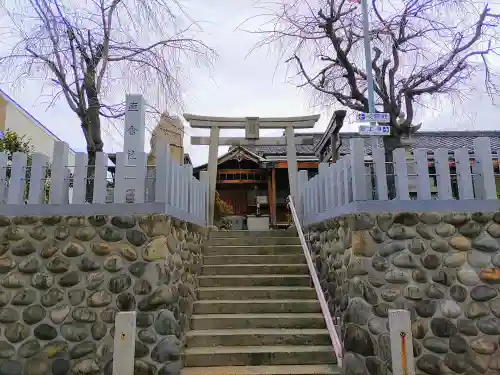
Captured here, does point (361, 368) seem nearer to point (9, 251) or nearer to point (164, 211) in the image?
point (164, 211)

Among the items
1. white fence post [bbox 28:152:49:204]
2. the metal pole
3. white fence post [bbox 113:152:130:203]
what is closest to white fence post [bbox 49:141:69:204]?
white fence post [bbox 28:152:49:204]

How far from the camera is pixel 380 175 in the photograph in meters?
4.48

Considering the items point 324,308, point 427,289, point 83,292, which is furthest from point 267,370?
point 83,292

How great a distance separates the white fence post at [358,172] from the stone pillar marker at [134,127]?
2703mm

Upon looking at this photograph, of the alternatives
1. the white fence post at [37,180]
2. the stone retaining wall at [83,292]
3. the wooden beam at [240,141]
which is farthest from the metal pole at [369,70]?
→ the white fence post at [37,180]

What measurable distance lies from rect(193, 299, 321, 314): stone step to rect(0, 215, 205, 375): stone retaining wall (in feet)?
3.11

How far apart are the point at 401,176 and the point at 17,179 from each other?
4.67m

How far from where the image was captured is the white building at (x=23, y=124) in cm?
1212

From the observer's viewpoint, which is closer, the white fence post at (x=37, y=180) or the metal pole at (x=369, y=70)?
the white fence post at (x=37, y=180)

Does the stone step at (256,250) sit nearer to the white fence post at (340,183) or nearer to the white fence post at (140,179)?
the white fence post at (340,183)

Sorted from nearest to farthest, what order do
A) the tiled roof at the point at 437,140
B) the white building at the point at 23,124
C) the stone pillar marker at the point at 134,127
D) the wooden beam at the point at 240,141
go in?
the stone pillar marker at the point at 134,127 → the wooden beam at the point at 240,141 → the white building at the point at 23,124 → the tiled roof at the point at 437,140

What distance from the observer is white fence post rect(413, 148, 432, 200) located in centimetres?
446

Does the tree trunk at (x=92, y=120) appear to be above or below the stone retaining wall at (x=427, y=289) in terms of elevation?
above

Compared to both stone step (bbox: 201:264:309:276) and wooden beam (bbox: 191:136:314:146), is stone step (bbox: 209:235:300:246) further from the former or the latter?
wooden beam (bbox: 191:136:314:146)
